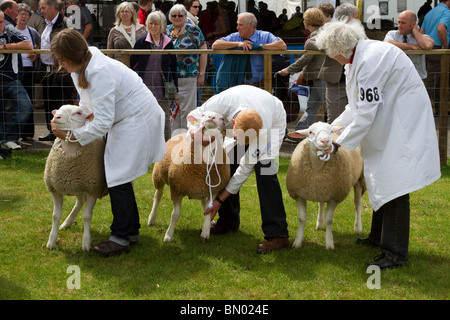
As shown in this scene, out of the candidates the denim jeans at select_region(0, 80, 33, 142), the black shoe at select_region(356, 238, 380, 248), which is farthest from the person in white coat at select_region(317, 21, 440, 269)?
the denim jeans at select_region(0, 80, 33, 142)

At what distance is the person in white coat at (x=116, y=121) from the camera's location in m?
4.66

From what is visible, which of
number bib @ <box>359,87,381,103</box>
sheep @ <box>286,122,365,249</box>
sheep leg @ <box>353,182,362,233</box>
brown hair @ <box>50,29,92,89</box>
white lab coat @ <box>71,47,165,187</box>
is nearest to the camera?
number bib @ <box>359,87,381,103</box>

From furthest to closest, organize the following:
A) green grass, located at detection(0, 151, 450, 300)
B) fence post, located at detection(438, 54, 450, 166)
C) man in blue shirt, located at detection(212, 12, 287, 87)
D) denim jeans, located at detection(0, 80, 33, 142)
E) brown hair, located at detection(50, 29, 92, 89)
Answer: denim jeans, located at detection(0, 80, 33, 142)
fence post, located at detection(438, 54, 450, 166)
man in blue shirt, located at detection(212, 12, 287, 87)
brown hair, located at detection(50, 29, 92, 89)
green grass, located at detection(0, 151, 450, 300)

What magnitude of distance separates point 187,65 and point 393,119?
14.5ft

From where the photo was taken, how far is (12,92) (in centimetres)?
874

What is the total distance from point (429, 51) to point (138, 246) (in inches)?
200

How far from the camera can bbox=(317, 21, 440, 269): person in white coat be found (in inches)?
176

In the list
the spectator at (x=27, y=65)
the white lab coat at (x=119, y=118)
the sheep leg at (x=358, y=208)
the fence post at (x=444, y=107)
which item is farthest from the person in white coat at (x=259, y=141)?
the spectator at (x=27, y=65)

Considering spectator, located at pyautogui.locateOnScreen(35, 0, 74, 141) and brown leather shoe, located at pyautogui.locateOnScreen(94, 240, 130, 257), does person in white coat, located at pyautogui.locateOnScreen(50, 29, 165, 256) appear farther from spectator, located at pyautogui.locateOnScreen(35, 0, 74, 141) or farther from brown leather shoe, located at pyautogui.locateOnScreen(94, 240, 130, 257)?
spectator, located at pyautogui.locateOnScreen(35, 0, 74, 141)

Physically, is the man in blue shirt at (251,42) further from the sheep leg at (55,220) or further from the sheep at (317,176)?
the sheep leg at (55,220)

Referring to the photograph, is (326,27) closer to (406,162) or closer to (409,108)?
(409,108)

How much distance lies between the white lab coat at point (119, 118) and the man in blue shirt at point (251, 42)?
322cm

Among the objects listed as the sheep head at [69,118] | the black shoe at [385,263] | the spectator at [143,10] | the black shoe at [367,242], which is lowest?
the black shoe at [367,242]

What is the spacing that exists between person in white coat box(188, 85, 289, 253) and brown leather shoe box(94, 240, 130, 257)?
Result: 796 mm
